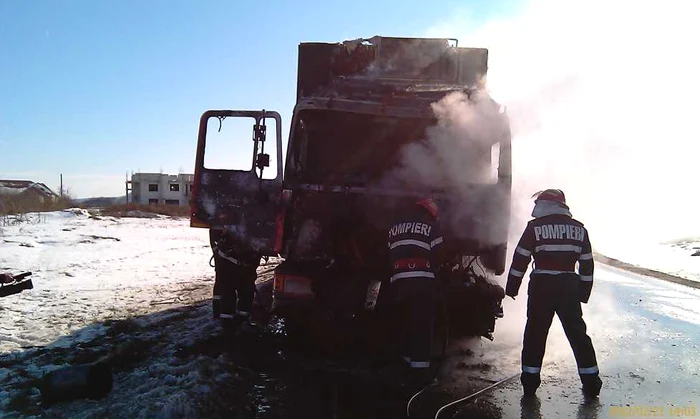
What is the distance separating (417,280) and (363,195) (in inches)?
45.9

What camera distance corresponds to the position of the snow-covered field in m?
4.33

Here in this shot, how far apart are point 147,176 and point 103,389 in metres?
71.4

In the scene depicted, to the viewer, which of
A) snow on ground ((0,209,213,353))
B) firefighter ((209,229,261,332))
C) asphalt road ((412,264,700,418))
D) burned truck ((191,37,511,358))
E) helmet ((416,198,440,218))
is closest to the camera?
asphalt road ((412,264,700,418))

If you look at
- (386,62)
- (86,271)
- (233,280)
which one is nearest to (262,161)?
(233,280)

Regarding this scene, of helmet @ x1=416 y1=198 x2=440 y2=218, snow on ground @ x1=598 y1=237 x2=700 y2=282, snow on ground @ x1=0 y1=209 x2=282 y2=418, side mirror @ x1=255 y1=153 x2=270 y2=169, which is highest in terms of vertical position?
side mirror @ x1=255 y1=153 x2=270 y2=169

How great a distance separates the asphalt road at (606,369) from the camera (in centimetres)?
448

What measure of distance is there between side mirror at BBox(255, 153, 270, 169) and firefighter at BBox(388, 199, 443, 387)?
5.31ft

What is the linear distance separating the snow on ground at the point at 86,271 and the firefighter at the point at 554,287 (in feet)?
16.2

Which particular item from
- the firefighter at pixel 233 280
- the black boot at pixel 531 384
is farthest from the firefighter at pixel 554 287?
the firefighter at pixel 233 280

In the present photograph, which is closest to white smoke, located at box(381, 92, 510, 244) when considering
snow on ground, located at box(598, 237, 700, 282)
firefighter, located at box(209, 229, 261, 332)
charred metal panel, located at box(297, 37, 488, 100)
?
charred metal panel, located at box(297, 37, 488, 100)

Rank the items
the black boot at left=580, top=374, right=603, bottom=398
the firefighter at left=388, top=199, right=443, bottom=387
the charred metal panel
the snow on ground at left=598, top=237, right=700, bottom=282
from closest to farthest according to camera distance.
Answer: the black boot at left=580, top=374, right=603, bottom=398 → the firefighter at left=388, top=199, right=443, bottom=387 → the charred metal panel → the snow on ground at left=598, top=237, right=700, bottom=282

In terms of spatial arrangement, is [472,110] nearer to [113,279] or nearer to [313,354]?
[313,354]

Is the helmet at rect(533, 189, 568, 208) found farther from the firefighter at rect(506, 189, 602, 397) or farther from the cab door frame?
the cab door frame

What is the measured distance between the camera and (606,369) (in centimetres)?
560
